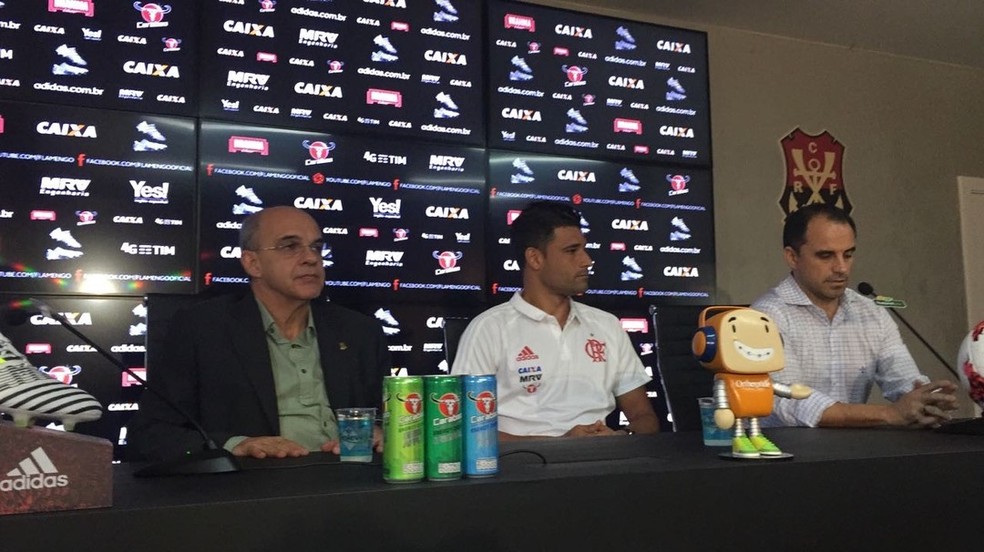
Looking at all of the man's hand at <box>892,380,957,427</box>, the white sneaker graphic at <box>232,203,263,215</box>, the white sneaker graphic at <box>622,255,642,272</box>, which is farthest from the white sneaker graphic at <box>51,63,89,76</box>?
the man's hand at <box>892,380,957,427</box>

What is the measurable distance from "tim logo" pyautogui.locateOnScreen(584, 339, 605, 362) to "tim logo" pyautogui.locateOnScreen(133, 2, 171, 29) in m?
1.86

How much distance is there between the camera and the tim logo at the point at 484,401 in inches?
38.7

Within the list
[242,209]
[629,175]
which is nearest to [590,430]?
[242,209]

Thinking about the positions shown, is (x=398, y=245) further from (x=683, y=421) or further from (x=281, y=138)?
(x=683, y=421)

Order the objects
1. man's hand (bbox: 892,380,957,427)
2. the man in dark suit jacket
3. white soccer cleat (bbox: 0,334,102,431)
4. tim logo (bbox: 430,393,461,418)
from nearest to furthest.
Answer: white soccer cleat (bbox: 0,334,102,431)
tim logo (bbox: 430,393,461,418)
man's hand (bbox: 892,380,957,427)
the man in dark suit jacket

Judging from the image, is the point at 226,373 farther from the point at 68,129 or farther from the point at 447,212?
the point at 447,212

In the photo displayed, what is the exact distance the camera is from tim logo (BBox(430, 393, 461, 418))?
3.14 feet

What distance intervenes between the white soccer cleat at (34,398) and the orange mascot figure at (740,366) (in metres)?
0.78

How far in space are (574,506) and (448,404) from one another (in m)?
0.18

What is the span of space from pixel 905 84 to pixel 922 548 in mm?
4140

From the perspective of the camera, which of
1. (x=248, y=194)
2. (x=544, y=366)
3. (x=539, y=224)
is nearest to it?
(x=544, y=366)

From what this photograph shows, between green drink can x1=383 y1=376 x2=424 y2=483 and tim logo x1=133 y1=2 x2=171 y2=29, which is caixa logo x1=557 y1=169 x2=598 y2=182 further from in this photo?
green drink can x1=383 y1=376 x2=424 y2=483

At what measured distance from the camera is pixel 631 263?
11.7 feet

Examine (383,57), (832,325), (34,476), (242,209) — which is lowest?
(34,476)
